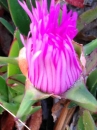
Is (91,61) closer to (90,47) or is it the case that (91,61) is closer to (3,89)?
(90,47)

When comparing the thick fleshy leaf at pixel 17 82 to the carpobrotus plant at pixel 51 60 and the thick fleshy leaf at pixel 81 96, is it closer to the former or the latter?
the carpobrotus plant at pixel 51 60

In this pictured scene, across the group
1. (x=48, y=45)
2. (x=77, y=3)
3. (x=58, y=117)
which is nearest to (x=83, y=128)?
(x=58, y=117)

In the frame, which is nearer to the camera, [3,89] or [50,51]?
[50,51]

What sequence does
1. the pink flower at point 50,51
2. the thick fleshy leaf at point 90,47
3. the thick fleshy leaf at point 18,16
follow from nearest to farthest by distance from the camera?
1. the pink flower at point 50,51
2. the thick fleshy leaf at point 90,47
3. the thick fleshy leaf at point 18,16

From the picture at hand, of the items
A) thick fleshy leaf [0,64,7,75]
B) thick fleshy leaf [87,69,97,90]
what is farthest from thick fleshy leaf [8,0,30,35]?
thick fleshy leaf [87,69,97,90]

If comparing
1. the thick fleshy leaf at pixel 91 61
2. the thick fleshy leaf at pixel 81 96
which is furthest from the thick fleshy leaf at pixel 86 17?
the thick fleshy leaf at pixel 81 96

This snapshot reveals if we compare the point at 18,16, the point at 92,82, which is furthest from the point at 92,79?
the point at 18,16
